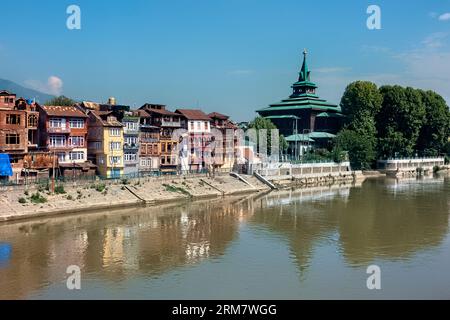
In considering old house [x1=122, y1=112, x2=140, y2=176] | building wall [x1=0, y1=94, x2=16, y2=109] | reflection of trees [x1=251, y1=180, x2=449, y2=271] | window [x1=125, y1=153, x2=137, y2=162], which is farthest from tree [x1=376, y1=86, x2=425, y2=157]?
building wall [x1=0, y1=94, x2=16, y2=109]

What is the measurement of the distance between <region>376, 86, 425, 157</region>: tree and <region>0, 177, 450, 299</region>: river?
42058mm

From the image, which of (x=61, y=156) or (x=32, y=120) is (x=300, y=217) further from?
(x=32, y=120)

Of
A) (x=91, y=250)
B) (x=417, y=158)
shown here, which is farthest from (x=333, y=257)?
(x=417, y=158)

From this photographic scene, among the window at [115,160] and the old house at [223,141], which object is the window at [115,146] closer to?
the window at [115,160]

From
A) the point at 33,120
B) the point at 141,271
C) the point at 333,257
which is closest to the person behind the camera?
the point at 141,271

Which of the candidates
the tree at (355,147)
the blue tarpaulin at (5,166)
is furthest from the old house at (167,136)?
the tree at (355,147)

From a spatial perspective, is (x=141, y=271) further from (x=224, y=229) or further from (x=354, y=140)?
(x=354, y=140)

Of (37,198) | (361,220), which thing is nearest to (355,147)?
(361,220)

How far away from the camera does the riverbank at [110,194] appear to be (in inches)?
1604

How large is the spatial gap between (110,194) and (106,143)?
9.56 meters

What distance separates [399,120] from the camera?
304ft

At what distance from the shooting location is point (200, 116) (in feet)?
230

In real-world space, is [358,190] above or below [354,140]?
below

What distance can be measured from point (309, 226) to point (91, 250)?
686 inches
